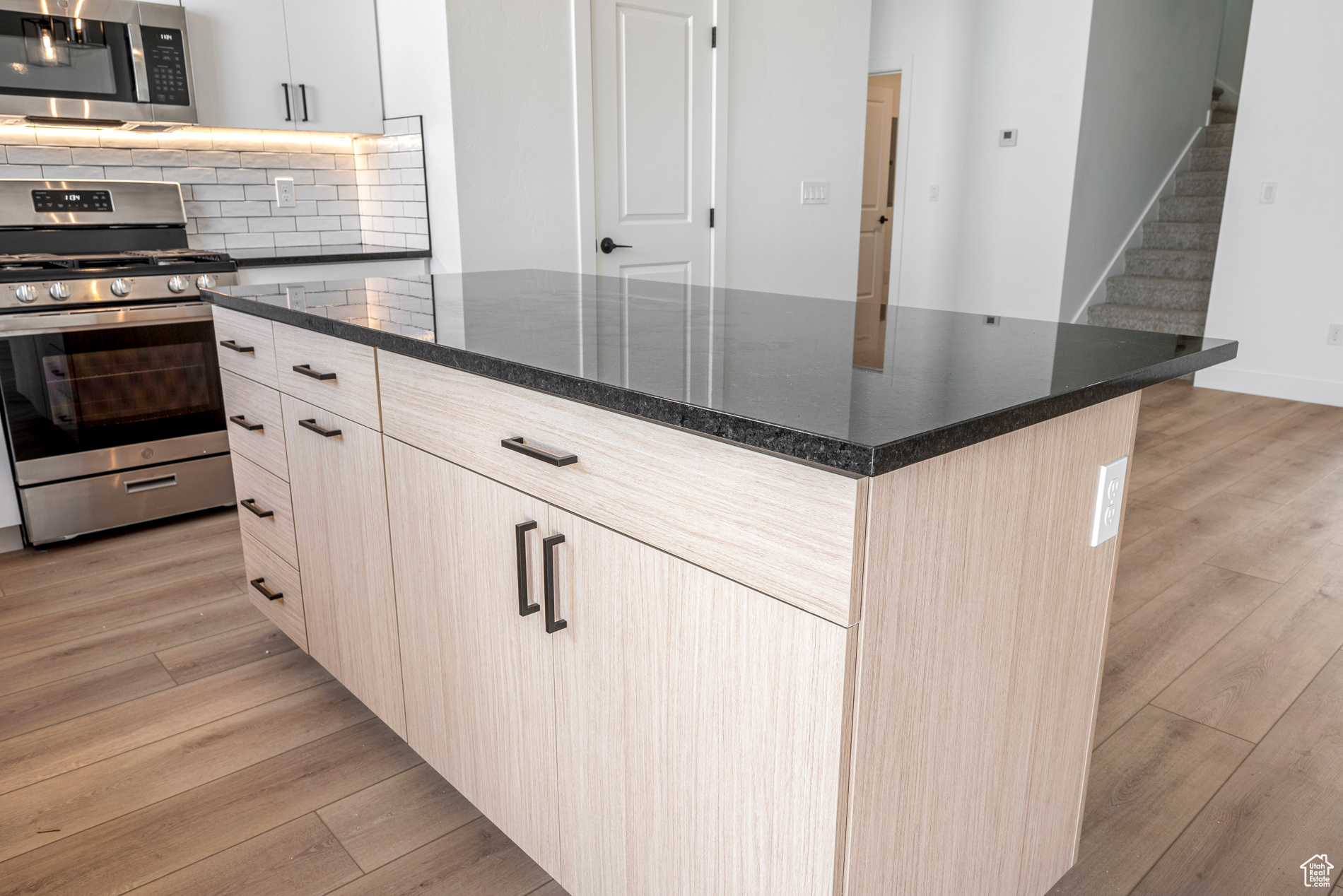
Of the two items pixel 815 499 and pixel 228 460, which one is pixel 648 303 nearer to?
pixel 815 499

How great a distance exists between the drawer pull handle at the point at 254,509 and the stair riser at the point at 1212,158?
22.2 feet

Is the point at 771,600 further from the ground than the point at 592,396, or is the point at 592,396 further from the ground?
the point at 592,396

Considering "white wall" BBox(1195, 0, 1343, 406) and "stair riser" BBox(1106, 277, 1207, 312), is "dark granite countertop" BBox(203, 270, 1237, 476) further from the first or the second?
"stair riser" BBox(1106, 277, 1207, 312)

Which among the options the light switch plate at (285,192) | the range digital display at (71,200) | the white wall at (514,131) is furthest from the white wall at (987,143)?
the range digital display at (71,200)

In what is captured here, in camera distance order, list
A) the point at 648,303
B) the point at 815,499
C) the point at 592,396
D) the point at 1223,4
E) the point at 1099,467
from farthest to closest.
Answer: the point at 1223,4 < the point at 648,303 < the point at 1099,467 < the point at 592,396 < the point at 815,499

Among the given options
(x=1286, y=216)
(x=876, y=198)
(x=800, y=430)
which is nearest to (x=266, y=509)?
(x=800, y=430)

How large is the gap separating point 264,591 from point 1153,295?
5.83 metres

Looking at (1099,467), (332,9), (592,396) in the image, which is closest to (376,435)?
(592,396)

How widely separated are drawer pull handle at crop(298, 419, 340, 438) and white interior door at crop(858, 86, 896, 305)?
6118 mm

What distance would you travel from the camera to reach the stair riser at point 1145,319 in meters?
5.70

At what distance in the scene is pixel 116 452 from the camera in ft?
9.86

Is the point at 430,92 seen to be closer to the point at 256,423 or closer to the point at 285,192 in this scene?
the point at 285,192

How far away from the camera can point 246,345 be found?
6.65 feet

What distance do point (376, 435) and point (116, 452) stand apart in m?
1.96
